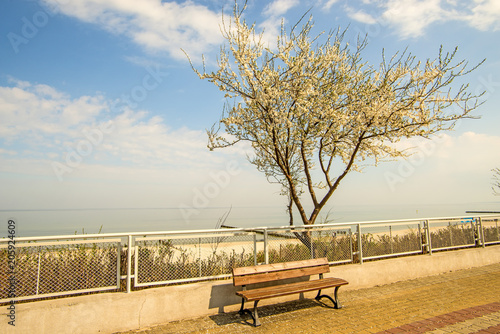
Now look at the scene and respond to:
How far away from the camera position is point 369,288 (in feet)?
24.0

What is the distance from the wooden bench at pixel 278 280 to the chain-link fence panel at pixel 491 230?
7394mm

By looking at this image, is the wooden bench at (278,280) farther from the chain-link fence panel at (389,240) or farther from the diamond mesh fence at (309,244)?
the chain-link fence panel at (389,240)

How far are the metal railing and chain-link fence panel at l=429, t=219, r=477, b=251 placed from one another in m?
1.51

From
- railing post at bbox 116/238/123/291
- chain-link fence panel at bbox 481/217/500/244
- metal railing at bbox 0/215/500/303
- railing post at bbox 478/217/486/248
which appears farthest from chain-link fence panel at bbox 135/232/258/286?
chain-link fence panel at bbox 481/217/500/244

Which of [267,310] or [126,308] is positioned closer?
[126,308]

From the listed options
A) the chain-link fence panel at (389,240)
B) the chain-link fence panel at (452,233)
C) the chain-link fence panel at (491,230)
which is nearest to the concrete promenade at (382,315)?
the chain-link fence panel at (389,240)

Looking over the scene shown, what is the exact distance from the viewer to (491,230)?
1062cm

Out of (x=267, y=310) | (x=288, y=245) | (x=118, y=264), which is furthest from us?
(x=288, y=245)

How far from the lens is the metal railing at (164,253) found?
493 cm

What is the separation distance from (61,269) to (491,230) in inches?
492

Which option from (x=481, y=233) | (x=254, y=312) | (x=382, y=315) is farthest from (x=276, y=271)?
(x=481, y=233)

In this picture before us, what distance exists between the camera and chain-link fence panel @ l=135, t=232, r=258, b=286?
5.64 m

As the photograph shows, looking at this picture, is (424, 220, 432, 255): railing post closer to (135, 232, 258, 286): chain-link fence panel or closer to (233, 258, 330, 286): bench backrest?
(233, 258, 330, 286): bench backrest

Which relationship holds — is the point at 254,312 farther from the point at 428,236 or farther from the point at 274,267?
the point at 428,236
